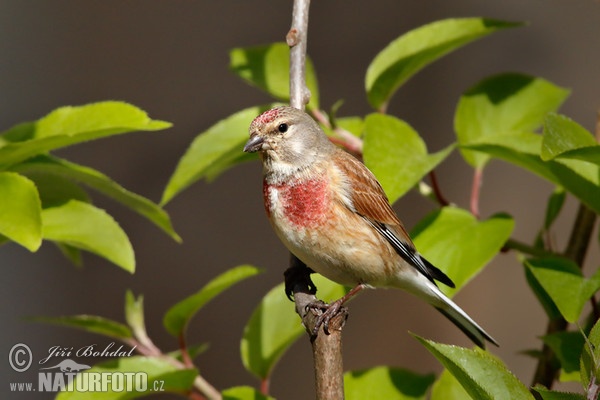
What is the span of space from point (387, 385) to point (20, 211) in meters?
0.97

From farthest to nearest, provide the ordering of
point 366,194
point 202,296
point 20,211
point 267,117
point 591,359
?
1. point 366,194
2. point 267,117
3. point 202,296
4. point 20,211
5. point 591,359

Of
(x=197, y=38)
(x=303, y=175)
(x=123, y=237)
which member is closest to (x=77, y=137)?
(x=123, y=237)

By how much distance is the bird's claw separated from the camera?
1854 mm

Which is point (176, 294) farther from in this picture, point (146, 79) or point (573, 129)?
point (573, 129)

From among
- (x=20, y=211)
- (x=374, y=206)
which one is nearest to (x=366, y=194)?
(x=374, y=206)

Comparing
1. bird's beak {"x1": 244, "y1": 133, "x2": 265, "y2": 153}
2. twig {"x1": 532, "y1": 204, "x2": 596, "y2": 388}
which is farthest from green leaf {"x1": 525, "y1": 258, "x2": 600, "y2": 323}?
bird's beak {"x1": 244, "y1": 133, "x2": 265, "y2": 153}

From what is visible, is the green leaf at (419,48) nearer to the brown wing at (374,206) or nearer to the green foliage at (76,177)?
the brown wing at (374,206)

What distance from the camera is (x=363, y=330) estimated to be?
545cm

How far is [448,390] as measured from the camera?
6.50 ft

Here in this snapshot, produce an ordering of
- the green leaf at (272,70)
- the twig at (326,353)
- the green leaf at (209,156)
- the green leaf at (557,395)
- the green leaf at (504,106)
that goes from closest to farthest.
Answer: the green leaf at (557,395), the twig at (326,353), the green leaf at (209,156), the green leaf at (504,106), the green leaf at (272,70)

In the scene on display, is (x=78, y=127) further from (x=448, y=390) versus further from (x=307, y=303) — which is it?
(x=448, y=390)

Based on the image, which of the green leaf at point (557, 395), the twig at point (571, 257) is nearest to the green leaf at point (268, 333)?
the twig at point (571, 257)

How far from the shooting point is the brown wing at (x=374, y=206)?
265 cm

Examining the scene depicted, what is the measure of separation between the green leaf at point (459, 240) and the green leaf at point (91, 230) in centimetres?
75
